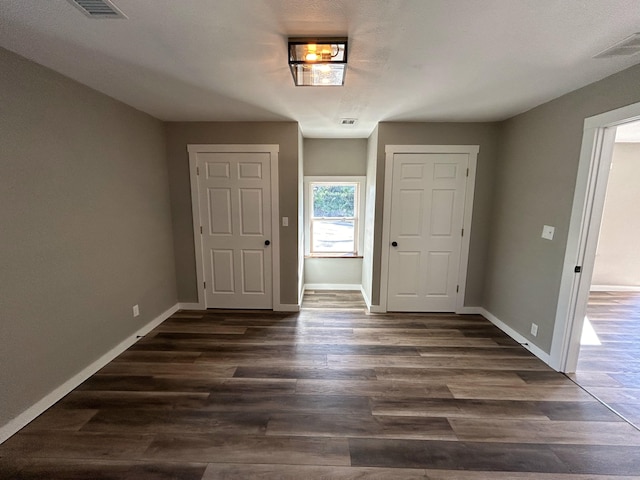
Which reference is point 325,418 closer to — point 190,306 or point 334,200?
point 190,306

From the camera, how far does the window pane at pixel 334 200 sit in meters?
4.41

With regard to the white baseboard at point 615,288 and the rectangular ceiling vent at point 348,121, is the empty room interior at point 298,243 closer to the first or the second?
the rectangular ceiling vent at point 348,121

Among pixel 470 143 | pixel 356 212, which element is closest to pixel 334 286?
pixel 356 212

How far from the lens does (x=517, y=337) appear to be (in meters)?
2.85

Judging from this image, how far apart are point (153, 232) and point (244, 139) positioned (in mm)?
1549

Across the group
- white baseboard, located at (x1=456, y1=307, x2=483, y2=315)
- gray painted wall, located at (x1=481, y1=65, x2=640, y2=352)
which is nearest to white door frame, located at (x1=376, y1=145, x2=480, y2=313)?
white baseboard, located at (x1=456, y1=307, x2=483, y2=315)

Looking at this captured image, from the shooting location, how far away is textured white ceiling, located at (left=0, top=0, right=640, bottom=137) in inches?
50.8

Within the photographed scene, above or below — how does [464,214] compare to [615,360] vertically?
above

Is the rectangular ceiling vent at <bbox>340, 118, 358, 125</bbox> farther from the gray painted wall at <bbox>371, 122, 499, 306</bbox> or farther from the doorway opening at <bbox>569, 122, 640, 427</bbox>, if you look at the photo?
the doorway opening at <bbox>569, 122, 640, 427</bbox>

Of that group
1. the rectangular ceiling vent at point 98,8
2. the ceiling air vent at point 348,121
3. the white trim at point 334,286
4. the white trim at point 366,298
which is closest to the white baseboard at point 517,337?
the white trim at point 366,298

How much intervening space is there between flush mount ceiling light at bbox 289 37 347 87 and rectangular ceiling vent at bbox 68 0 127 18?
867mm

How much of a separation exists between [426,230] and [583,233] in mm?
1479

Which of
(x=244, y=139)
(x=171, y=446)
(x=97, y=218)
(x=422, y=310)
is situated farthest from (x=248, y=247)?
(x=422, y=310)

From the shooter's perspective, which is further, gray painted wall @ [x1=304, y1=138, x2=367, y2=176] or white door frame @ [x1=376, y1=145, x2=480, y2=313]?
gray painted wall @ [x1=304, y1=138, x2=367, y2=176]
